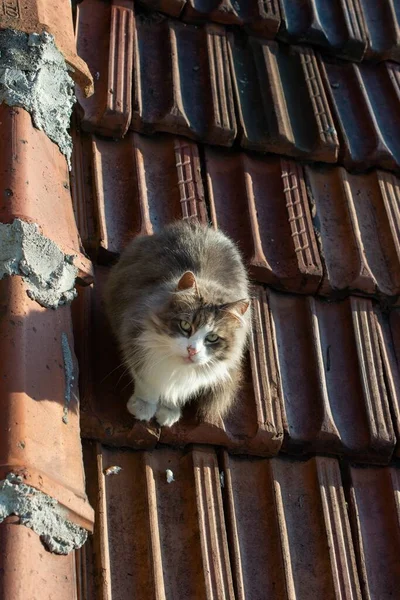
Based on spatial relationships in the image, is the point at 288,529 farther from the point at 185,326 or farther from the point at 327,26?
the point at 327,26

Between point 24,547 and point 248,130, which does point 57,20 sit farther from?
point 24,547

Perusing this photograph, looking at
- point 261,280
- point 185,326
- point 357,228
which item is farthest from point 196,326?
point 357,228

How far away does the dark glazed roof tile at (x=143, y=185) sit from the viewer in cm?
265

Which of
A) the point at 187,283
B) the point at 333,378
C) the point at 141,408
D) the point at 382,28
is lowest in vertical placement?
the point at 141,408

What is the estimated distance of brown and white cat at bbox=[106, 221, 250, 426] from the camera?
2471 mm

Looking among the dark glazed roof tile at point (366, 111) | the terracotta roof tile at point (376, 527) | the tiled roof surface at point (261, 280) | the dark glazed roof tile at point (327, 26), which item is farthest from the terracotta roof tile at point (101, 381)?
the dark glazed roof tile at point (327, 26)

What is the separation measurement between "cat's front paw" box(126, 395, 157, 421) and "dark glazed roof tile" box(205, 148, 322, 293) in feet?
2.05

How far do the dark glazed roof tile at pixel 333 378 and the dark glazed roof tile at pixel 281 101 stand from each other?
24.1 inches

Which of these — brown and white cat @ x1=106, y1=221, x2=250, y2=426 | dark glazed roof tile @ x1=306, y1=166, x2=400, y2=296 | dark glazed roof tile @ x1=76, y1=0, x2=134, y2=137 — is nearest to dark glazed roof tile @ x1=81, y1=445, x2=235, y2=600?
brown and white cat @ x1=106, y1=221, x2=250, y2=426

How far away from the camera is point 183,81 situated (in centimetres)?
306

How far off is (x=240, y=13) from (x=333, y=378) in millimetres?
1561

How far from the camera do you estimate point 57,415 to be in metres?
1.97

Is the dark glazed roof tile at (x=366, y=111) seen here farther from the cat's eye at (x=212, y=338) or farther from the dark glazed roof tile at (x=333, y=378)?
the cat's eye at (x=212, y=338)

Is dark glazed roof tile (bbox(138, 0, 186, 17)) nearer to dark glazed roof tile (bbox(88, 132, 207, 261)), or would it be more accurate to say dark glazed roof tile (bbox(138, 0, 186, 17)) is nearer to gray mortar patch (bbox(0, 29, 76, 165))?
dark glazed roof tile (bbox(88, 132, 207, 261))
